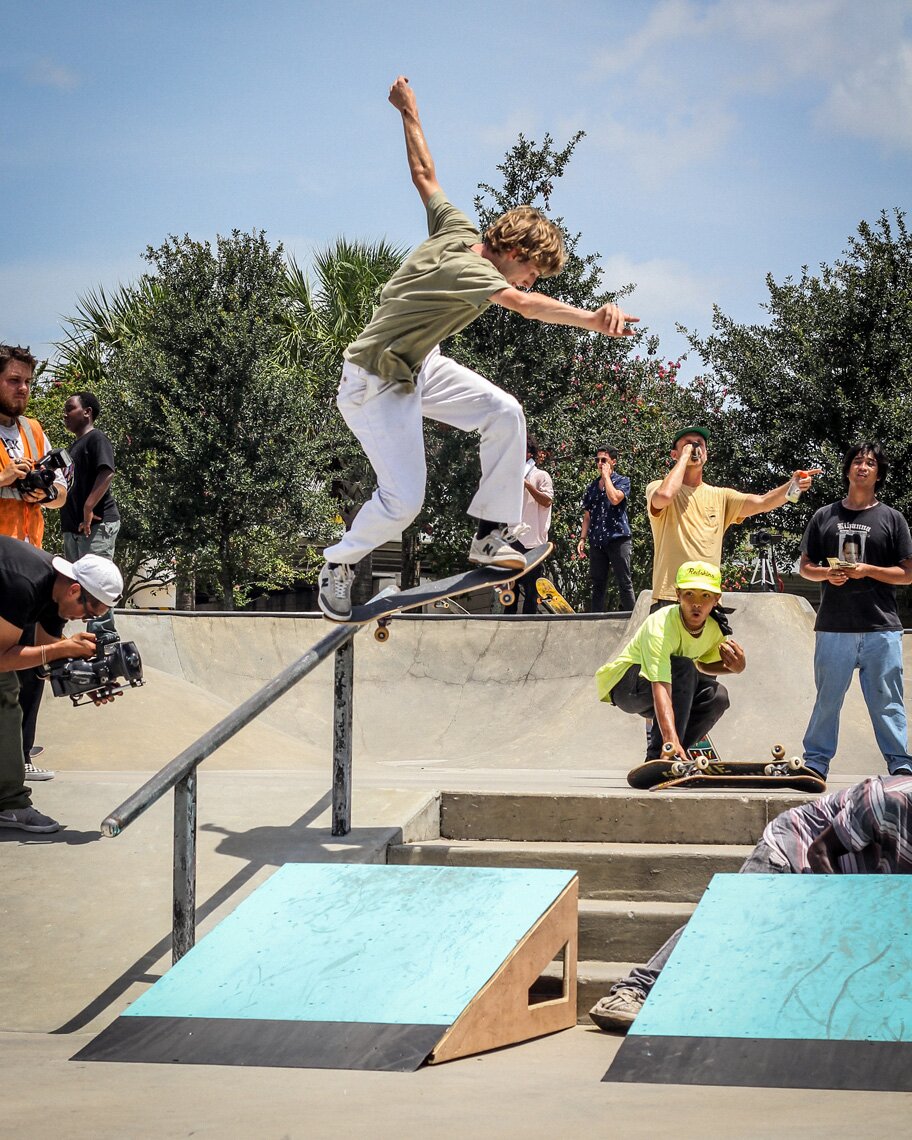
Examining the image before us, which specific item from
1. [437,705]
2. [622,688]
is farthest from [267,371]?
[622,688]

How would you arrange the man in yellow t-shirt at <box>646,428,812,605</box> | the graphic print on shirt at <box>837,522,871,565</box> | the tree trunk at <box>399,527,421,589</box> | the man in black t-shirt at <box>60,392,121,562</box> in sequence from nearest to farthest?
the graphic print on shirt at <box>837,522,871,565</box>, the man in yellow t-shirt at <box>646,428,812,605</box>, the man in black t-shirt at <box>60,392,121,562</box>, the tree trunk at <box>399,527,421,589</box>

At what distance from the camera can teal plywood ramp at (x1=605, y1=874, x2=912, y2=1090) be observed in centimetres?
294

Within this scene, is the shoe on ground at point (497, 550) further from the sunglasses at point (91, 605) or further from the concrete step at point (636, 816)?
the sunglasses at point (91, 605)

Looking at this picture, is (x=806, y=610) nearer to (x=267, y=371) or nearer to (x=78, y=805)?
(x=78, y=805)

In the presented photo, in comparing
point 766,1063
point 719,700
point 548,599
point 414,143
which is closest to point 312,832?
point 719,700

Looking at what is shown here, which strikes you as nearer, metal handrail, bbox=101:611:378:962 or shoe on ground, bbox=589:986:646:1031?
shoe on ground, bbox=589:986:646:1031

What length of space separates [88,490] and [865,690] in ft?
16.3

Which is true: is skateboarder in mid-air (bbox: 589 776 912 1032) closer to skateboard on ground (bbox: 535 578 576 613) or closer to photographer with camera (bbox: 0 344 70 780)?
photographer with camera (bbox: 0 344 70 780)

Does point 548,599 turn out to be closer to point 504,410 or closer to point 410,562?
point 410,562

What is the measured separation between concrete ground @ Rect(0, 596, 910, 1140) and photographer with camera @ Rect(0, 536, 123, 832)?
Result: 0.19 meters

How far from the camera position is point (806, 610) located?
10016 millimetres

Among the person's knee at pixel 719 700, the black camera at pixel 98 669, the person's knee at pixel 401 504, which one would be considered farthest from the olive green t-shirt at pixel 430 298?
the person's knee at pixel 719 700

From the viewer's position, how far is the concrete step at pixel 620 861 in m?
4.70

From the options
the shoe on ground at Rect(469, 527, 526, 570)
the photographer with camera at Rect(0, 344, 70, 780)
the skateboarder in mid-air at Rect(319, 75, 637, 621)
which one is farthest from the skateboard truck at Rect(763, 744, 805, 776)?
the photographer with camera at Rect(0, 344, 70, 780)
